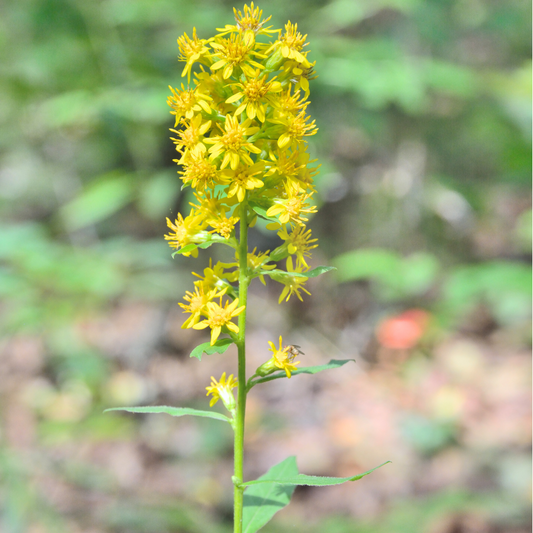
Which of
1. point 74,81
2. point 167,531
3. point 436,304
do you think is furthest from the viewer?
point 436,304

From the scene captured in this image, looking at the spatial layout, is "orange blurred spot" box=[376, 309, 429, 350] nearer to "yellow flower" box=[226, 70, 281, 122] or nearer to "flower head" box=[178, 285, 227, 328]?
"flower head" box=[178, 285, 227, 328]

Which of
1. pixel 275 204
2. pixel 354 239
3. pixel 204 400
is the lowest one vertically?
pixel 204 400

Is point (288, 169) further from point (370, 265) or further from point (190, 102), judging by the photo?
point (370, 265)

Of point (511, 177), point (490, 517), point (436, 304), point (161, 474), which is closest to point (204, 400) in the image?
point (161, 474)

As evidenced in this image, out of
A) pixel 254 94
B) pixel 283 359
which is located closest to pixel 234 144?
pixel 254 94

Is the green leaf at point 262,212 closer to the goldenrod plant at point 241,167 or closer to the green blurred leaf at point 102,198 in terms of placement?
the goldenrod plant at point 241,167

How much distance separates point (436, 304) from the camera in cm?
585

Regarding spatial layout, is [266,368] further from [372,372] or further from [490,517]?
[372,372]

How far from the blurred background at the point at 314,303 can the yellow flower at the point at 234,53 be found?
2561 millimetres

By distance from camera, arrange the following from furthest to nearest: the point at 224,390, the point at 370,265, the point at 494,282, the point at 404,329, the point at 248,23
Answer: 1. the point at 404,329
2. the point at 370,265
3. the point at 494,282
4. the point at 224,390
5. the point at 248,23

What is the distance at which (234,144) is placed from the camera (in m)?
1.05

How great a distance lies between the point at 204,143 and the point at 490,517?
354 centimetres

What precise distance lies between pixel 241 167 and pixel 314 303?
5281 millimetres

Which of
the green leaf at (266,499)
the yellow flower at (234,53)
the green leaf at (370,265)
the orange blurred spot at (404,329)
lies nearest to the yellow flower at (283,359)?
the green leaf at (266,499)
